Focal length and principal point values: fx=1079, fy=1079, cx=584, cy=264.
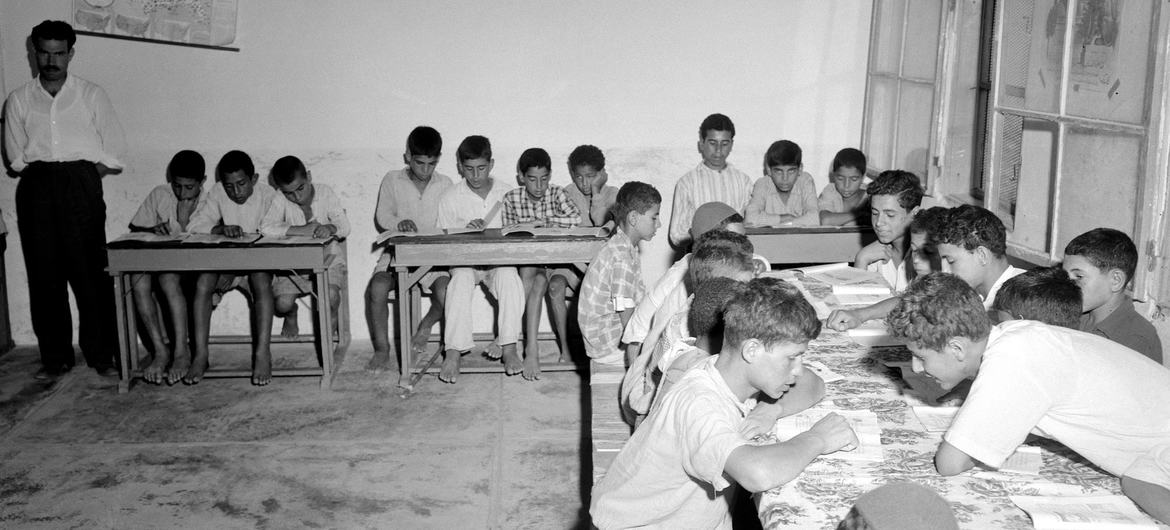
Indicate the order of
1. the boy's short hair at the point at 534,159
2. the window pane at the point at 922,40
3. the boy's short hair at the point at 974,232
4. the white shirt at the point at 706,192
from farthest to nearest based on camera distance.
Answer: the white shirt at the point at 706,192 < the boy's short hair at the point at 534,159 < the window pane at the point at 922,40 < the boy's short hair at the point at 974,232

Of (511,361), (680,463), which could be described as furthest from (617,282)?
(680,463)

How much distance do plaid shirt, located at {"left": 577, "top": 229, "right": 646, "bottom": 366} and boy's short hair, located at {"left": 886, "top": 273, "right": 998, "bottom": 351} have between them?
254 cm

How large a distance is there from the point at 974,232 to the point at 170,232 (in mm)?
4624

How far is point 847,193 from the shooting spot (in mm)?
6348

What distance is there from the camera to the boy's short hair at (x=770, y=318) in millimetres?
2525

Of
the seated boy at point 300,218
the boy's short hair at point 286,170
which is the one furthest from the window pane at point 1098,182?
the boy's short hair at point 286,170

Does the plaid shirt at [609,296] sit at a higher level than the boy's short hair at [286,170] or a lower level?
lower

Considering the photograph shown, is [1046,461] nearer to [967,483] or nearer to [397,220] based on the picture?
[967,483]

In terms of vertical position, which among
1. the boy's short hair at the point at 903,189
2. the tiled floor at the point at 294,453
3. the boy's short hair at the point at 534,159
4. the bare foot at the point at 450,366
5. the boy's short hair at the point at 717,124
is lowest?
the tiled floor at the point at 294,453

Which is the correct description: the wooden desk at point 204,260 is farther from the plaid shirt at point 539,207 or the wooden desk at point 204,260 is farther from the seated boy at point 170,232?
the plaid shirt at point 539,207

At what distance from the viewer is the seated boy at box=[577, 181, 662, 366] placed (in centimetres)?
506

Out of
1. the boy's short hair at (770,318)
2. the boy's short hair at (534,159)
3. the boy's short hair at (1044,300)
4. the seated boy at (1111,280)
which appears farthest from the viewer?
the boy's short hair at (534,159)

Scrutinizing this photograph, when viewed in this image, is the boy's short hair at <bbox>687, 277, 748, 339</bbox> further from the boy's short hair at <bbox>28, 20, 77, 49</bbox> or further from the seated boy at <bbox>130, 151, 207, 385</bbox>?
the boy's short hair at <bbox>28, 20, 77, 49</bbox>

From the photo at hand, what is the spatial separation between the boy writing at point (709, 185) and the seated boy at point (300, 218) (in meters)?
1.99
